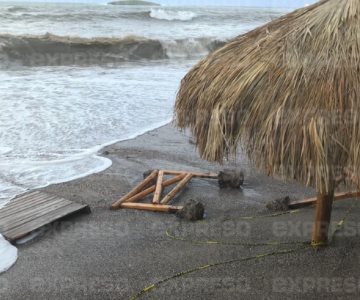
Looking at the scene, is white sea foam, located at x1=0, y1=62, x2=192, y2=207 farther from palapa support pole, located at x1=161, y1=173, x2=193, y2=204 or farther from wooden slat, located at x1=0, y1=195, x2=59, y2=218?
palapa support pole, located at x1=161, y1=173, x2=193, y2=204

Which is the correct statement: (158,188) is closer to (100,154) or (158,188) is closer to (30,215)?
(30,215)

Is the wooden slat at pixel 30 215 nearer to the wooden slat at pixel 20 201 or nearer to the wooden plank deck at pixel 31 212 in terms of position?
the wooden plank deck at pixel 31 212

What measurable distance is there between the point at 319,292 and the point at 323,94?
1.41 meters

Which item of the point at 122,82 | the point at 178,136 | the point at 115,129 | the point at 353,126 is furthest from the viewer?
the point at 122,82

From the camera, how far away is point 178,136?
26.6 feet

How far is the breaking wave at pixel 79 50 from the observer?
19.8 meters

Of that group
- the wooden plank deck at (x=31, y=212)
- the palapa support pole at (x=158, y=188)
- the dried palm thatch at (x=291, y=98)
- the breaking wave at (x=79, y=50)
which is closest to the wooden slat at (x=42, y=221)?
the wooden plank deck at (x=31, y=212)

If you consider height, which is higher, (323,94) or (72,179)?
(323,94)

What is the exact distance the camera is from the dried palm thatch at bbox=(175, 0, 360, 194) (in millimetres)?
2770

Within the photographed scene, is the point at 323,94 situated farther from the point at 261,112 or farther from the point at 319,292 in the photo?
the point at 319,292

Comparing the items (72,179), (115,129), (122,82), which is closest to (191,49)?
(122,82)

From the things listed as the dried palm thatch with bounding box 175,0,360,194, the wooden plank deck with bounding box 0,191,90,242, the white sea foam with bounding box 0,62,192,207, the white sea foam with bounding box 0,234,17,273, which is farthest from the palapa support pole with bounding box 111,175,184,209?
the dried palm thatch with bounding box 175,0,360,194

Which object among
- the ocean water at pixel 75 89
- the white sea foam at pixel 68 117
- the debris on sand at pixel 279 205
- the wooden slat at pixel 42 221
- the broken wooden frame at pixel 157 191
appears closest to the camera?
the wooden slat at pixel 42 221

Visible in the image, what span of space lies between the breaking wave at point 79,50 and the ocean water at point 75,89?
4 cm
